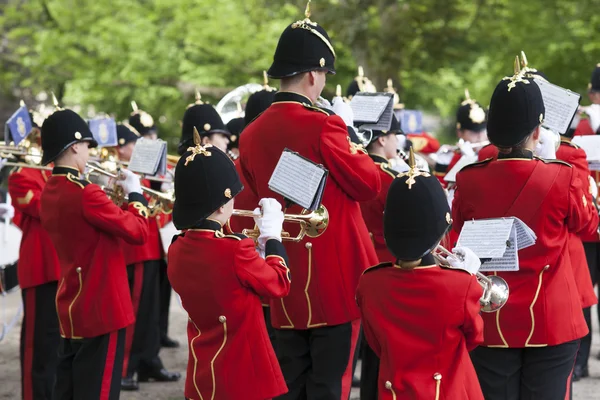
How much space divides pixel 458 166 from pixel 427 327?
9.53ft

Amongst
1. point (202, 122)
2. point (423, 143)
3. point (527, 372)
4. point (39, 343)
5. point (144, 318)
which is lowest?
point (144, 318)

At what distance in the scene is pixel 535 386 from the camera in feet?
16.1

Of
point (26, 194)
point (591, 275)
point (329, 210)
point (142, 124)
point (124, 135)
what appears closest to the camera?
point (329, 210)

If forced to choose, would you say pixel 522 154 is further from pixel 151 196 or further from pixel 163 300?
pixel 163 300

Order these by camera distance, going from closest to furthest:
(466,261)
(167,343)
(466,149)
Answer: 1. (466,261)
2. (466,149)
3. (167,343)

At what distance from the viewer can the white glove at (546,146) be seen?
5145 millimetres

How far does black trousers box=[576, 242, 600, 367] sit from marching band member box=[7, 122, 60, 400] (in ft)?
12.4

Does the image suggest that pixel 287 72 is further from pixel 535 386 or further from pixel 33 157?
pixel 33 157

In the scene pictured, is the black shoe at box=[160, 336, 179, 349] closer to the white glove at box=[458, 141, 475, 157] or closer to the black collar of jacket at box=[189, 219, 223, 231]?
the white glove at box=[458, 141, 475, 157]

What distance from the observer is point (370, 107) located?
579 centimetres

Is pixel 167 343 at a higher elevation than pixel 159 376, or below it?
below

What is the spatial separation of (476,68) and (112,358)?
13760mm

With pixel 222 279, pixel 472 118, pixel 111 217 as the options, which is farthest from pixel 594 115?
pixel 222 279

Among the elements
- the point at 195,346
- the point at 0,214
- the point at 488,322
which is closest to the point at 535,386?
the point at 488,322
